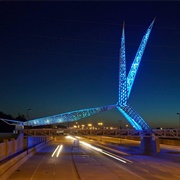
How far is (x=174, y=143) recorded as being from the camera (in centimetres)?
10731

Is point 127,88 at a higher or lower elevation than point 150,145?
higher

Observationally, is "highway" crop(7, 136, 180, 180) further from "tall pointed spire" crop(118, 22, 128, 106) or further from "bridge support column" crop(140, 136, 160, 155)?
"tall pointed spire" crop(118, 22, 128, 106)

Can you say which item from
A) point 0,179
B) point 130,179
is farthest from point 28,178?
point 130,179

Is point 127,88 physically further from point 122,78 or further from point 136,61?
point 136,61

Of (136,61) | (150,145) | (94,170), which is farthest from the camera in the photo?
(136,61)

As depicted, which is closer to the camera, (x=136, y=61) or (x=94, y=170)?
(x=94, y=170)

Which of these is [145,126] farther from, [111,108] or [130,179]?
[130,179]

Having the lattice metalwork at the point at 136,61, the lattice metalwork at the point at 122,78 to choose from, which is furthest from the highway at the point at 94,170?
the lattice metalwork at the point at 136,61

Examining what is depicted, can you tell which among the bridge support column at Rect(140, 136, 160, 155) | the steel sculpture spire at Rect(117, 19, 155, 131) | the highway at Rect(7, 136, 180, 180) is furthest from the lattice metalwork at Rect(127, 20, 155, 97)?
the highway at Rect(7, 136, 180, 180)

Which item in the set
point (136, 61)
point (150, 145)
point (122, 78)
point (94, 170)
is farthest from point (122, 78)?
point (94, 170)

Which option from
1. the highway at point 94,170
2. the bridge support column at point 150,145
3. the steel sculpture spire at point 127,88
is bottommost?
the highway at point 94,170

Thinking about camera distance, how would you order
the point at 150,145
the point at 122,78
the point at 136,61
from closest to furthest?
the point at 150,145, the point at 122,78, the point at 136,61

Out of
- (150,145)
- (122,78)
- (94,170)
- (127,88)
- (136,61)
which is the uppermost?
(136,61)

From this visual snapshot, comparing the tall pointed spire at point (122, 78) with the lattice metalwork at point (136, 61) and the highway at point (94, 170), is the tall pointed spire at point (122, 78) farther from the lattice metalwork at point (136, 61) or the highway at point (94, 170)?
the highway at point (94, 170)
